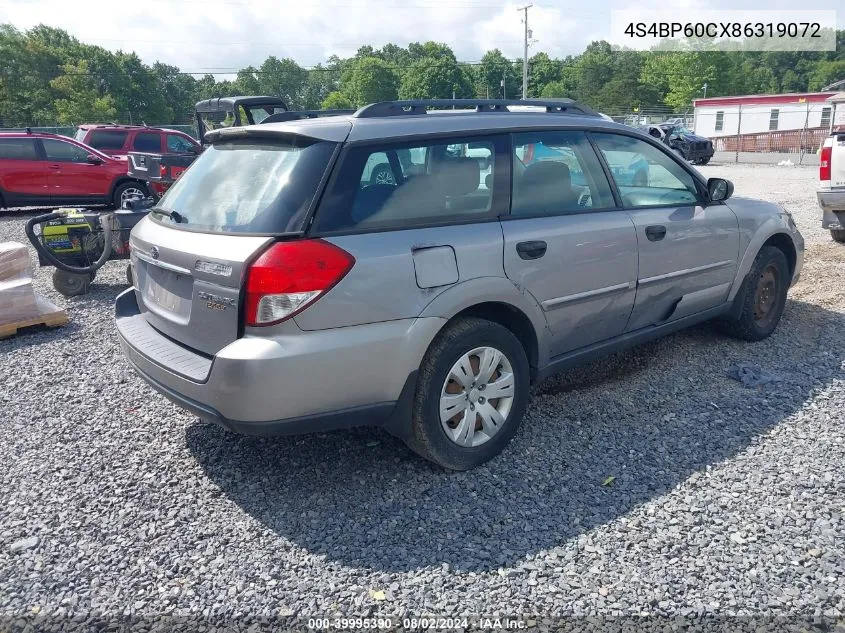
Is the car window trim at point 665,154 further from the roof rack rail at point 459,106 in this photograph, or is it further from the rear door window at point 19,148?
the rear door window at point 19,148

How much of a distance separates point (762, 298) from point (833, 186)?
4166 mm

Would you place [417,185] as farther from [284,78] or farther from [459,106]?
[284,78]

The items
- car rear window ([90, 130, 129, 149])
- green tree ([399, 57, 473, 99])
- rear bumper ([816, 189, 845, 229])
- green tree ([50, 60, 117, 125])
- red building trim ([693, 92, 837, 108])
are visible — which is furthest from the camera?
green tree ([399, 57, 473, 99])

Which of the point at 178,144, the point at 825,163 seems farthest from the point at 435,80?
the point at 825,163

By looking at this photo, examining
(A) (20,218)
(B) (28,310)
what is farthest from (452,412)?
(A) (20,218)

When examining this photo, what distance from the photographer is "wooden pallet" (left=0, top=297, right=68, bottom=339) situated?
5738mm

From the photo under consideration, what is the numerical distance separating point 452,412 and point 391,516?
1.88 feet

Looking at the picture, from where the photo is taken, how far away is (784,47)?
253 feet

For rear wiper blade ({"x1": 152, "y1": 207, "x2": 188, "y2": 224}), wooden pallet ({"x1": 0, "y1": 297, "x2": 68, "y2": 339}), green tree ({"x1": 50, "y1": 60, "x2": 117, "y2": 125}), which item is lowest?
wooden pallet ({"x1": 0, "y1": 297, "x2": 68, "y2": 339})

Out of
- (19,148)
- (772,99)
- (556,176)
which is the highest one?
(772,99)

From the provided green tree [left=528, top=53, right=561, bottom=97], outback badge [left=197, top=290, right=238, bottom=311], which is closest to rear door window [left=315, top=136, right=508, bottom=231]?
outback badge [left=197, top=290, right=238, bottom=311]

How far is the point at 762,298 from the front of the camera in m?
5.21

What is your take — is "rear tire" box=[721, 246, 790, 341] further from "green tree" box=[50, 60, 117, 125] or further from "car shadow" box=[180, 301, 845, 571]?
"green tree" box=[50, 60, 117, 125]

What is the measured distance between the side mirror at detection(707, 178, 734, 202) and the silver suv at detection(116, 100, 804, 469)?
51cm
